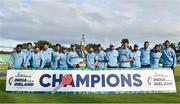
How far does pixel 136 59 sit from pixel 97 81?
2.36m

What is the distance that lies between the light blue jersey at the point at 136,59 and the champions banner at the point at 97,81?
123cm

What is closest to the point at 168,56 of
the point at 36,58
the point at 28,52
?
the point at 36,58

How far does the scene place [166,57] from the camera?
55.5ft

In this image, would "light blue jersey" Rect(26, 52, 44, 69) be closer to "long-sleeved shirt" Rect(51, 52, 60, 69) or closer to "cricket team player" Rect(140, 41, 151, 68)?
"long-sleeved shirt" Rect(51, 52, 60, 69)

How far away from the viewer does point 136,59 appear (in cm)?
1675

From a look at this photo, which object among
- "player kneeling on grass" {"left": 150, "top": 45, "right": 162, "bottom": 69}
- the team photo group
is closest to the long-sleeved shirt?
the team photo group

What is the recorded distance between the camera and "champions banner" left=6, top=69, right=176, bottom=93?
15367mm

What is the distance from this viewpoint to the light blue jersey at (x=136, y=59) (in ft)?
54.9

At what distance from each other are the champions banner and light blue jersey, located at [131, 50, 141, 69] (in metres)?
1.23

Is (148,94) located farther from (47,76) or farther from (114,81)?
(47,76)

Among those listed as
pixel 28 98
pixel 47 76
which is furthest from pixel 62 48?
pixel 28 98

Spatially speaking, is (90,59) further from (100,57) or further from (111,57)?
(111,57)

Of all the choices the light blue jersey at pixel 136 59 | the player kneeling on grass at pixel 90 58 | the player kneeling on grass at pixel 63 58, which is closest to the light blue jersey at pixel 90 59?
the player kneeling on grass at pixel 90 58

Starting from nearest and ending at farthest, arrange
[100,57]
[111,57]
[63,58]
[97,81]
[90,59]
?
[97,81] < [111,57] < [63,58] < [100,57] < [90,59]
